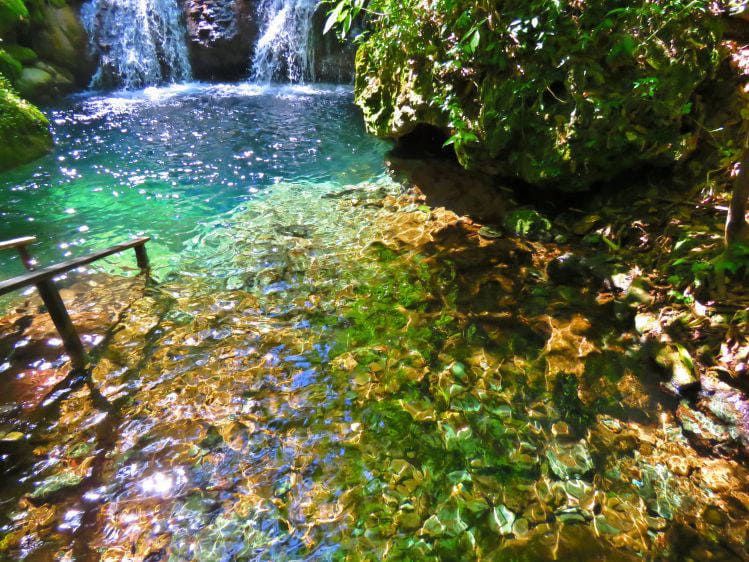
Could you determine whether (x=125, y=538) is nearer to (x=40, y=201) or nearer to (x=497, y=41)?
(x=497, y=41)

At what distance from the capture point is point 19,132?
889cm

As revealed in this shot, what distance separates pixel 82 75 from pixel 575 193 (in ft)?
56.4

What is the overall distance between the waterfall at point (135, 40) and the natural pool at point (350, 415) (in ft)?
38.6

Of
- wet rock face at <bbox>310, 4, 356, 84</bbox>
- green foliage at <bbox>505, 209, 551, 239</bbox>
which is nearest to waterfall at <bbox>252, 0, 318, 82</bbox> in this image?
wet rock face at <bbox>310, 4, 356, 84</bbox>

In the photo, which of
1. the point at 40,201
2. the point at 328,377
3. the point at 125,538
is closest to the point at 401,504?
the point at 328,377

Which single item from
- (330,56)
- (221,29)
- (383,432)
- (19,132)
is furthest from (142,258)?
(221,29)

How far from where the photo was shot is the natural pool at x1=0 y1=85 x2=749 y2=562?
2.55 m

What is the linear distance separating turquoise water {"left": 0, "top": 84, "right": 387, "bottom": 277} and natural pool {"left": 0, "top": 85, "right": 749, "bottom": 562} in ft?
1.69

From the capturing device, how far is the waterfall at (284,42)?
46.9 ft

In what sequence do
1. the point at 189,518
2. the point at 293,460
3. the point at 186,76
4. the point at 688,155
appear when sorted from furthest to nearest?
the point at 186,76
the point at 688,155
the point at 293,460
the point at 189,518

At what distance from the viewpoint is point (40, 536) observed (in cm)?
260

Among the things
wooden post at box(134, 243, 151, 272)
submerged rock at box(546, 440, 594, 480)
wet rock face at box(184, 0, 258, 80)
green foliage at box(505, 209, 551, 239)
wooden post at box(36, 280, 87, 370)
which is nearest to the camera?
submerged rock at box(546, 440, 594, 480)

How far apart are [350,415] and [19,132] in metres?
10.5

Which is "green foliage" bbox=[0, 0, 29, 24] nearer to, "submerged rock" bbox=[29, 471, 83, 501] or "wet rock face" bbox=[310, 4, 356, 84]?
"wet rock face" bbox=[310, 4, 356, 84]
